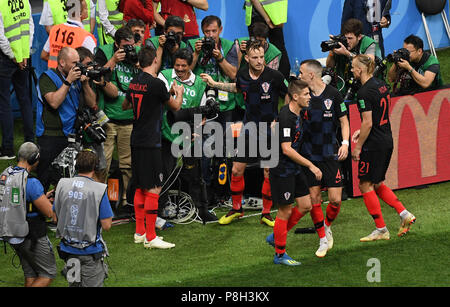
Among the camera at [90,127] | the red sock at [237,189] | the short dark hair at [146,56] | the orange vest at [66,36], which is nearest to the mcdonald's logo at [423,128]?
the red sock at [237,189]

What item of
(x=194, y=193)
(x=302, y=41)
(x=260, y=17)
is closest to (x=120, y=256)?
(x=194, y=193)

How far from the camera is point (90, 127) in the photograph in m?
9.14

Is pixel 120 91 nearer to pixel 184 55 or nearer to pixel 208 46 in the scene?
pixel 184 55

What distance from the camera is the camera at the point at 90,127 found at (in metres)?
9.13

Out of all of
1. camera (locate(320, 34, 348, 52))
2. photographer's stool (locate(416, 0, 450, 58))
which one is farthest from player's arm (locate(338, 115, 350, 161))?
photographer's stool (locate(416, 0, 450, 58))

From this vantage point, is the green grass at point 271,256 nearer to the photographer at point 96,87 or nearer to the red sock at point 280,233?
the red sock at point 280,233

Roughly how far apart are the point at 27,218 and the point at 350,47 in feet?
17.5

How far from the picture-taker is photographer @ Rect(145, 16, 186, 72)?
10.2 m

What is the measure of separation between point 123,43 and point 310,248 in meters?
3.32

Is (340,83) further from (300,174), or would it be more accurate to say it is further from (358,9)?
(300,174)

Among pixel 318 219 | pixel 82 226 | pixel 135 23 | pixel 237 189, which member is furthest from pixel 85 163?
pixel 135 23

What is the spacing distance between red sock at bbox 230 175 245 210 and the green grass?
0.23 metres

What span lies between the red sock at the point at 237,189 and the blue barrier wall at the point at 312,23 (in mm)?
4495

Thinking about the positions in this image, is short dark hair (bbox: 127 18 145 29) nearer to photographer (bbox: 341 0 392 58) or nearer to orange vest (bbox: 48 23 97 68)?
orange vest (bbox: 48 23 97 68)
